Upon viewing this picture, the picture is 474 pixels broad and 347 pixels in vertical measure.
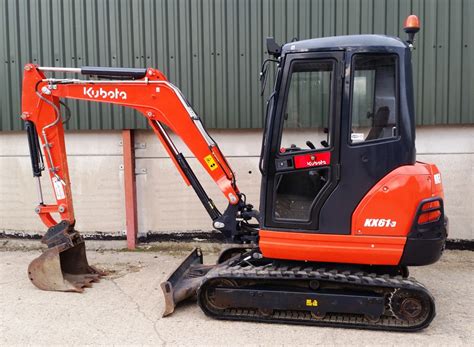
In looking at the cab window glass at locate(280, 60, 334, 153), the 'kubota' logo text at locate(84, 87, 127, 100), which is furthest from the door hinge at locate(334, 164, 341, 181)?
the 'kubota' logo text at locate(84, 87, 127, 100)

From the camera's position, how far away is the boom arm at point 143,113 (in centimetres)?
501

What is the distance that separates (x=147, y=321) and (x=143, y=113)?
2.19m

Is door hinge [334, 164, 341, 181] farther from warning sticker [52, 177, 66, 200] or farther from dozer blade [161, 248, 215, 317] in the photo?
warning sticker [52, 177, 66, 200]

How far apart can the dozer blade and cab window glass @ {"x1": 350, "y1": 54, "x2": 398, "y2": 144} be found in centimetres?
218

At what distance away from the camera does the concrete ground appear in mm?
4133

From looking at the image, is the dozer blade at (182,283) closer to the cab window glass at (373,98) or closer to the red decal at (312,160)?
the red decal at (312,160)

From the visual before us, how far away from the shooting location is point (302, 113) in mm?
4488

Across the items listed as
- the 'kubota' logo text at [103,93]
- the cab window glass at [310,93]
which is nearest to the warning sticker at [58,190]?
the 'kubota' logo text at [103,93]

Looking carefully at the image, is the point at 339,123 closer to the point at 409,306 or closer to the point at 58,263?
the point at 409,306

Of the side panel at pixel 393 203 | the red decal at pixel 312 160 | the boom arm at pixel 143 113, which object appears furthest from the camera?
the boom arm at pixel 143 113

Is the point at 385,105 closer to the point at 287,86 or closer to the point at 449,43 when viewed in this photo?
the point at 287,86

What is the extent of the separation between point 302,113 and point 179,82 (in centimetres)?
327

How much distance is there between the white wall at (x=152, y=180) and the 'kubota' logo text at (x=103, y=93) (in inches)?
89.9

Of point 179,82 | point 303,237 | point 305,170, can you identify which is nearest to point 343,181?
point 305,170
